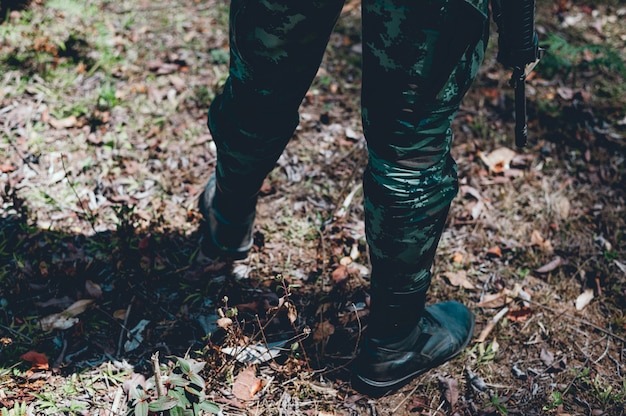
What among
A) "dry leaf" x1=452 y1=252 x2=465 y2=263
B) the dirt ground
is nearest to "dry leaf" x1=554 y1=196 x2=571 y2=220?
the dirt ground

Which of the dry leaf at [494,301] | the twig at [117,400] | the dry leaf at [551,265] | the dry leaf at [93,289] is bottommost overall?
the dry leaf at [494,301]

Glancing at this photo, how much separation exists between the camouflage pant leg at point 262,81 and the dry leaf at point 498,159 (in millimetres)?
1645

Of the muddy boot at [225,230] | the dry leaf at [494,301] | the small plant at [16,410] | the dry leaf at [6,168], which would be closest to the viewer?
the small plant at [16,410]

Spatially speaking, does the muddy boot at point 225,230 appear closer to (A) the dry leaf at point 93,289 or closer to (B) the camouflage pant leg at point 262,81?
(B) the camouflage pant leg at point 262,81

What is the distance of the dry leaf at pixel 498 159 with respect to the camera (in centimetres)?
330

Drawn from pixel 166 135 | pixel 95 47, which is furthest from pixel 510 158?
pixel 95 47

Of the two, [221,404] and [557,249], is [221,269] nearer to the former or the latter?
[221,404]

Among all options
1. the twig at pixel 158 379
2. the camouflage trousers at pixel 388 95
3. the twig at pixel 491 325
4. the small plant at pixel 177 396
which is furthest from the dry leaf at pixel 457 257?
the twig at pixel 158 379

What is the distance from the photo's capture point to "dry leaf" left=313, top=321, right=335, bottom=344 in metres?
2.38

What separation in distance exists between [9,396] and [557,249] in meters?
2.65

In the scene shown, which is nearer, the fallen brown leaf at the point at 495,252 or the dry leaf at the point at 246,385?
the dry leaf at the point at 246,385

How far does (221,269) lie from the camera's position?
2646 millimetres

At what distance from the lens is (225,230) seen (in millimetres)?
2553

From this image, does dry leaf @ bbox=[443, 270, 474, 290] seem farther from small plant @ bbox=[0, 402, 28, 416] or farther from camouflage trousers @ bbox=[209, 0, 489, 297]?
small plant @ bbox=[0, 402, 28, 416]
